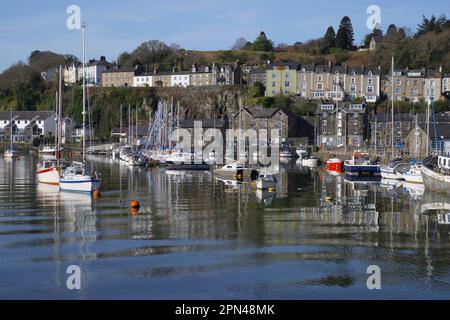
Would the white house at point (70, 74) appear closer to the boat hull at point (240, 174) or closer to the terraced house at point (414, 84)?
the terraced house at point (414, 84)

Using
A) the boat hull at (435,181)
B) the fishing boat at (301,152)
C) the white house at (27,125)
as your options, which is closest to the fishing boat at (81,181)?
the boat hull at (435,181)

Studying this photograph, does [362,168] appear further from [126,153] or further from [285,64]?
[285,64]

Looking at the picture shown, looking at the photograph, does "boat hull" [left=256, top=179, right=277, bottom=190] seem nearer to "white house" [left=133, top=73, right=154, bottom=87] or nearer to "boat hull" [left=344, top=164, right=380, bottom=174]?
"boat hull" [left=344, top=164, right=380, bottom=174]

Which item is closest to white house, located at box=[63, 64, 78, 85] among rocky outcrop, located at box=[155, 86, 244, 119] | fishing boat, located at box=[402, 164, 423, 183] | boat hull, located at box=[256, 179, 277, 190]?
rocky outcrop, located at box=[155, 86, 244, 119]

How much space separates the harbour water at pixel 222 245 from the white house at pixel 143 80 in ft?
236

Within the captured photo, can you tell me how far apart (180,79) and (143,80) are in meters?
6.55

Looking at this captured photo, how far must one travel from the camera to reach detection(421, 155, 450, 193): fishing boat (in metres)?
37.8

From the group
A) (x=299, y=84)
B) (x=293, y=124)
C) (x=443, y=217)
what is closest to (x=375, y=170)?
(x=443, y=217)

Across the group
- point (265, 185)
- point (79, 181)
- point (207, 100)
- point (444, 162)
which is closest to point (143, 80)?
point (207, 100)

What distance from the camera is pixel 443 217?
96.0 feet

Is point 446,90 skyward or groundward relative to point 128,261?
skyward

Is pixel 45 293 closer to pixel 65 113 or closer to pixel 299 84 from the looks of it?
pixel 299 84

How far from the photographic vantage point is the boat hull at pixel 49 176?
40.4 m
